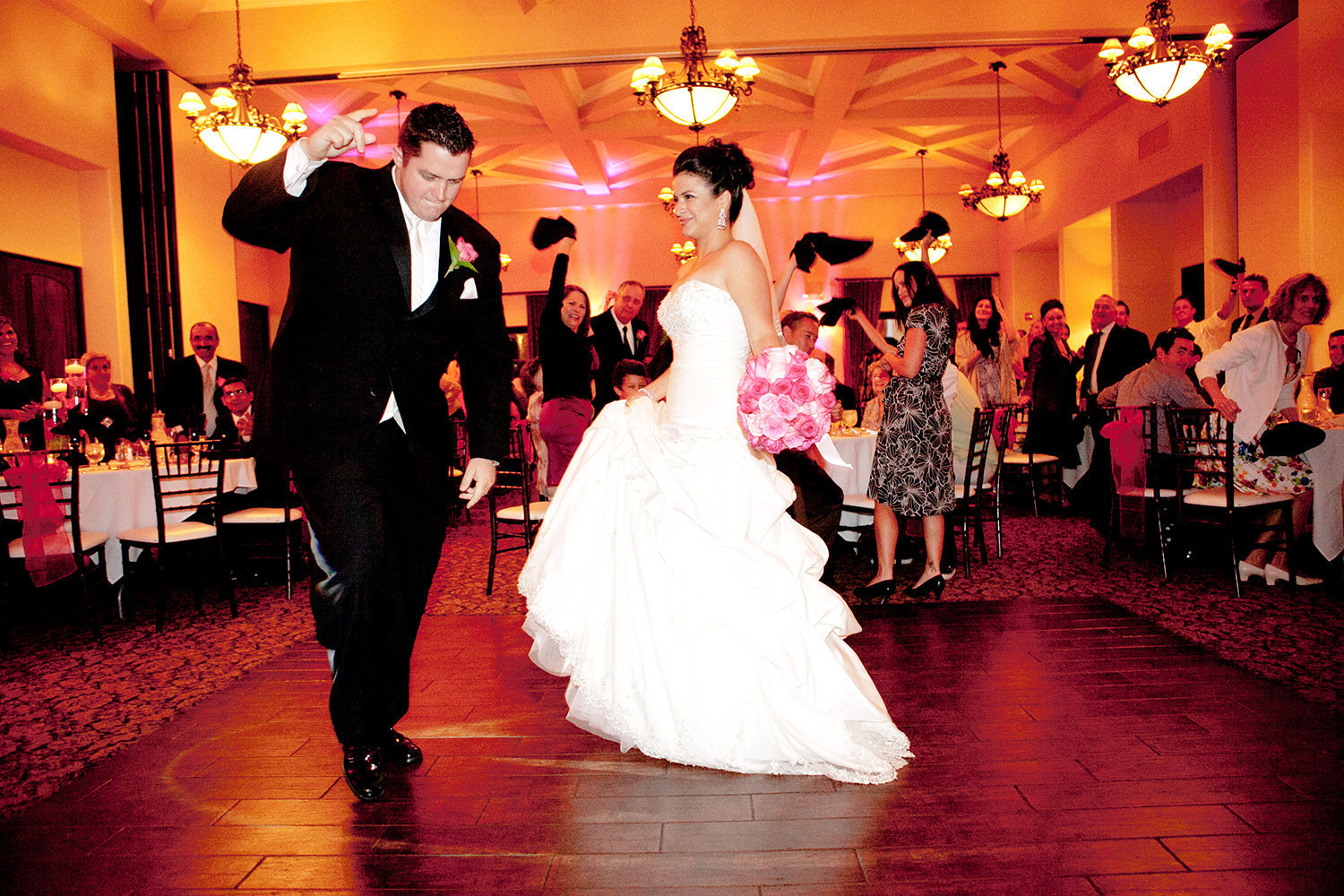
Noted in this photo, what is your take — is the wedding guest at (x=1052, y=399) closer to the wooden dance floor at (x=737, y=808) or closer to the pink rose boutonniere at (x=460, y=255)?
the wooden dance floor at (x=737, y=808)

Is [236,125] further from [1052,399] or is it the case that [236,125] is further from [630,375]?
[1052,399]

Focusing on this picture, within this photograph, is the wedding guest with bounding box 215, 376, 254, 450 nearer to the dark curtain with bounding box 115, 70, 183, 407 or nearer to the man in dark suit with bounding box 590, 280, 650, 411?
the man in dark suit with bounding box 590, 280, 650, 411

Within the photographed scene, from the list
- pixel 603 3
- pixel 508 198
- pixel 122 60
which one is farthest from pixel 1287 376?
pixel 508 198

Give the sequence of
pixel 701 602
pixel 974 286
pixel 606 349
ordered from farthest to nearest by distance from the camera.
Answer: pixel 974 286
pixel 606 349
pixel 701 602

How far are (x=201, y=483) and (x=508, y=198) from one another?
1157cm

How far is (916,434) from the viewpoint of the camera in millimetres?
4422

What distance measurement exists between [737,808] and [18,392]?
5556mm

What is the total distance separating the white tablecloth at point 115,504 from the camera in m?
4.74

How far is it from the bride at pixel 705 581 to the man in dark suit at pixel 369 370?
0.44m

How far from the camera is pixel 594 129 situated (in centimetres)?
1167

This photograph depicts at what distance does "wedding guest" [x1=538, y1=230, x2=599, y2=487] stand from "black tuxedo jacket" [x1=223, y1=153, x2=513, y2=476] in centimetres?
239

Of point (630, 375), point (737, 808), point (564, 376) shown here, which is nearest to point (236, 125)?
point (564, 376)

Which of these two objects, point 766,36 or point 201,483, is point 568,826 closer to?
point 201,483

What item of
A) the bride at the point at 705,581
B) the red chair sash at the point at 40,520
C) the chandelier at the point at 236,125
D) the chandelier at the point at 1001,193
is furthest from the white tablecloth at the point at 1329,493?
the chandelier at the point at 236,125
